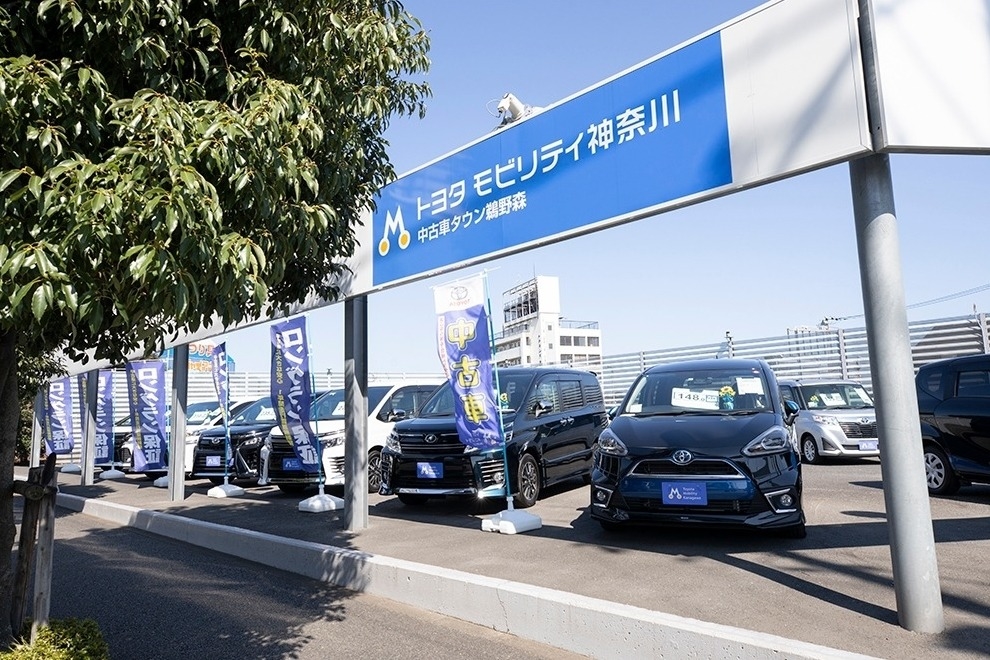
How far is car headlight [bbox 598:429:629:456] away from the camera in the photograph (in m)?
6.16

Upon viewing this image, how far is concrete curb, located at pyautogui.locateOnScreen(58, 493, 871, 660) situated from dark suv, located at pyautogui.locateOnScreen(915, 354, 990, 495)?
5.22 metres

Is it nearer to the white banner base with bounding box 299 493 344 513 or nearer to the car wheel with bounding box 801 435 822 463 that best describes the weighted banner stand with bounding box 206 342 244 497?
the white banner base with bounding box 299 493 344 513

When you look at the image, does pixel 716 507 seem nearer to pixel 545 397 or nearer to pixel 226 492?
pixel 545 397

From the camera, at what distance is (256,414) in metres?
14.0

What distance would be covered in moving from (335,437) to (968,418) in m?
8.25

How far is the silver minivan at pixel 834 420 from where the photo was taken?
1241 centimetres

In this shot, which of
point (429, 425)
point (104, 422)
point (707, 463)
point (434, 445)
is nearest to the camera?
point (707, 463)

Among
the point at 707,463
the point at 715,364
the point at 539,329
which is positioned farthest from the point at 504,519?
the point at 539,329

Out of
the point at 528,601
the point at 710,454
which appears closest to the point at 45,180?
the point at 528,601

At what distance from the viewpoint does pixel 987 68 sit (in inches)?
163

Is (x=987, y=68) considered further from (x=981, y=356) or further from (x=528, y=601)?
(x=981, y=356)

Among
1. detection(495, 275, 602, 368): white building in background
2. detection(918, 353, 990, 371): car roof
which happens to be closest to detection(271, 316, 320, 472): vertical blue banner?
detection(918, 353, 990, 371): car roof

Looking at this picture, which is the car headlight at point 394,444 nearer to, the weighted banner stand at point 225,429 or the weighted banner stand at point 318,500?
the weighted banner stand at point 318,500

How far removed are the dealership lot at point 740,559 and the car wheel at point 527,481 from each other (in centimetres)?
20
